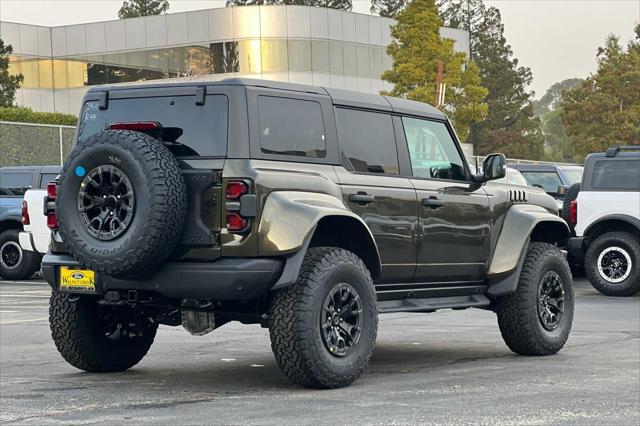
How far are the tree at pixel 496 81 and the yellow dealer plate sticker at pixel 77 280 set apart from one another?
3714 inches

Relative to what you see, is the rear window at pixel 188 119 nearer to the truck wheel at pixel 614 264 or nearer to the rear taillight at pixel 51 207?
the rear taillight at pixel 51 207

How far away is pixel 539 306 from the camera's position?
10.8 metres

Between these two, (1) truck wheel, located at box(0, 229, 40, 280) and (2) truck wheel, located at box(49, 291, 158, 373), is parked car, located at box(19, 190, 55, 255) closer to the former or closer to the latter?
(1) truck wheel, located at box(0, 229, 40, 280)

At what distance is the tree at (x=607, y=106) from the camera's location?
75.9 metres

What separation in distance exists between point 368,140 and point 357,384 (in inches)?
71.9

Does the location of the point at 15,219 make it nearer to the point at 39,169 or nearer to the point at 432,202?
the point at 39,169

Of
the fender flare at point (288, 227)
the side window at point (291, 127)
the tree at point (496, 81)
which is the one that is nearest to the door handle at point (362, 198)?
the side window at point (291, 127)

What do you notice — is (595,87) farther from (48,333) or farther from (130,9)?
(48,333)

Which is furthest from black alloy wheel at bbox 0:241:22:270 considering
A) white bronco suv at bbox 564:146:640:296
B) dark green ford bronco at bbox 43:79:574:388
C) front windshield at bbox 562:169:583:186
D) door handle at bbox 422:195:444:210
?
door handle at bbox 422:195:444:210

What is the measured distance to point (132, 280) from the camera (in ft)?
27.7

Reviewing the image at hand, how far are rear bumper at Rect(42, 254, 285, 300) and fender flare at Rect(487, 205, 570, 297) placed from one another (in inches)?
108

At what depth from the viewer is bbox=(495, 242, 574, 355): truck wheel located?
1059 cm

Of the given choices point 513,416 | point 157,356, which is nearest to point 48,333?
point 157,356

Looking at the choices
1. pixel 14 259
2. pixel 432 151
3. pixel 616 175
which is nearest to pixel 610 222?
pixel 616 175
